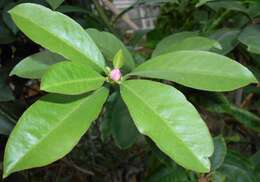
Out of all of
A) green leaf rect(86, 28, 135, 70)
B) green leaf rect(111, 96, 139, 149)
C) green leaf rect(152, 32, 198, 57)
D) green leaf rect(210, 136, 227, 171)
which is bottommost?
green leaf rect(210, 136, 227, 171)

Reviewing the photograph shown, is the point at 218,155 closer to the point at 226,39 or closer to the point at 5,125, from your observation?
the point at 226,39

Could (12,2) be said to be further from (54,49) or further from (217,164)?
(217,164)

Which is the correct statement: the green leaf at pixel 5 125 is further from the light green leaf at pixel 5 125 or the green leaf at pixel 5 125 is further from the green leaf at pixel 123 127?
the green leaf at pixel 123 127

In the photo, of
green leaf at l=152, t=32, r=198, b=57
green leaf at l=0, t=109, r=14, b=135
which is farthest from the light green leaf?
green leaf at l=152, t=32, r=198, b=57

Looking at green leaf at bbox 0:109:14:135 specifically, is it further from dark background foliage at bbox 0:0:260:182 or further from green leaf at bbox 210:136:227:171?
green leaf at bbox 210:136:227:171

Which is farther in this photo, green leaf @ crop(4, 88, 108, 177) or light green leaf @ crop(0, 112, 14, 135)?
light green leaf @ crop(0, 112, 14, 135)

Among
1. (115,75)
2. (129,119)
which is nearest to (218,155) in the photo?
(129,119)
